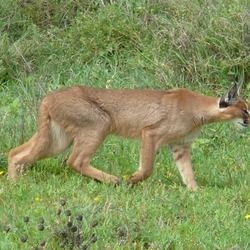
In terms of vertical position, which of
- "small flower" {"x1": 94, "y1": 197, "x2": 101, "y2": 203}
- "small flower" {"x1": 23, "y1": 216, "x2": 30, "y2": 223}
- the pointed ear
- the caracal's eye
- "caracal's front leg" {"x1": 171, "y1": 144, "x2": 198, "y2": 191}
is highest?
"small flower" {"x1": 23, "y1": 216, "x2": 30, "y2": 223}

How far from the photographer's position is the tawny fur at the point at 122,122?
10000 mm

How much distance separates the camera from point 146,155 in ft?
33.0

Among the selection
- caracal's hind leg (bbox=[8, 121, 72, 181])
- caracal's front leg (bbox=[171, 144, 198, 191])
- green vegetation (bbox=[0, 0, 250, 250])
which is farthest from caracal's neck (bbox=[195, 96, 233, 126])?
caracal's hind leg (bbox=[8, 121, 72, 181])

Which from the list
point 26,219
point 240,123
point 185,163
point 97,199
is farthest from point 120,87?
point 26,219

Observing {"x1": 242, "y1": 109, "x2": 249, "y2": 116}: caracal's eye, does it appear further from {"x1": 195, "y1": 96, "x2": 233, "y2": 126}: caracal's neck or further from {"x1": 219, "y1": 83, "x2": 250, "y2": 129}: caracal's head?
{"x1": 195, "y1": 96, "x2": 233, "y2": 126}: caracal's neck

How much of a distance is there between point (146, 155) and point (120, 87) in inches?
112

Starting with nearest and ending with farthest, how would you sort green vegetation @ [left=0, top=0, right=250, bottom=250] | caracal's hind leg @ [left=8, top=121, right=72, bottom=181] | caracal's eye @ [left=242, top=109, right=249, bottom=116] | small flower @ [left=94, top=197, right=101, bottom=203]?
green vegetation @ [left=0, top=0, right=250, bottom=250], small flower @ [left=94, top=197, right=101, bottom=203], caracal's hind leg @ [left=8, top=121, right=72, bottom=181], caracal's eye @ [left=242, top=109, right=249, bottom=116]

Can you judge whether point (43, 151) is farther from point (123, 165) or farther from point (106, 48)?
point (106, 48)

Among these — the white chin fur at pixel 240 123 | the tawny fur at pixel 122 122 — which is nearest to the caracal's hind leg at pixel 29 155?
the tawny fur at pixel 122 122

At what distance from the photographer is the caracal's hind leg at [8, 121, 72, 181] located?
10125 millimetres

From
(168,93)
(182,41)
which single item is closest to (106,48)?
(182,41)

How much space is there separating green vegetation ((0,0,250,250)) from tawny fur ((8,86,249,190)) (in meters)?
0.20

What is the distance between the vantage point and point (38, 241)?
7574 mm

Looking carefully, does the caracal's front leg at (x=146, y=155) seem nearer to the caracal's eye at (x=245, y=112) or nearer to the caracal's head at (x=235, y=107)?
the caracal's head at (x=235, y=107)
